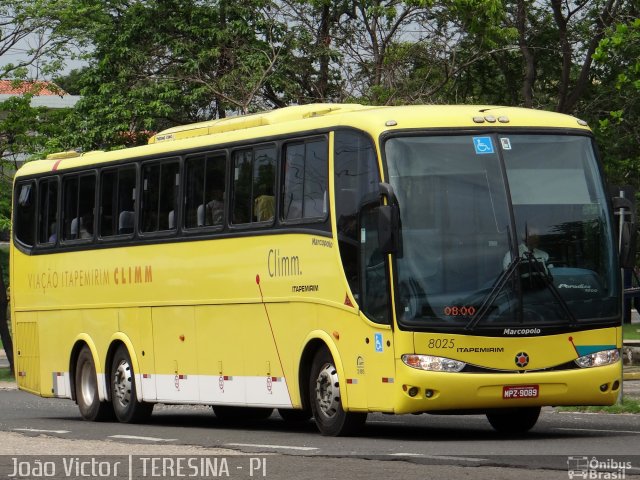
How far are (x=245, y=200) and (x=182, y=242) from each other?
1695mm

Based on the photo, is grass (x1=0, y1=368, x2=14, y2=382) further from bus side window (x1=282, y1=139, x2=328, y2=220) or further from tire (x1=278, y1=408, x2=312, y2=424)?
bus side window (x1=282, y1=139, x2=328, y2=220)

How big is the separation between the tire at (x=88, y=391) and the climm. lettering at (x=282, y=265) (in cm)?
516

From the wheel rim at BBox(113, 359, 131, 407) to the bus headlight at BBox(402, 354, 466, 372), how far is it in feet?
22.8

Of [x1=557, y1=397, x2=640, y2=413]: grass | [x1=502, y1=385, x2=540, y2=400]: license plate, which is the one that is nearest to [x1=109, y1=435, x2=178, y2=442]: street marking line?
[x1=502, y1=385, x2=540, y2=400]: license plate

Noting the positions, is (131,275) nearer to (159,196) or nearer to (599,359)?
(159,196)

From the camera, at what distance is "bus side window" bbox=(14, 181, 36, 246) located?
2419cm

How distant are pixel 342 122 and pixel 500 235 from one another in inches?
83.7

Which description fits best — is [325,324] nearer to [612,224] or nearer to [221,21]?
[612,224]

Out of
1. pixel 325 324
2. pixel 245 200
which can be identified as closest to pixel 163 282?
pixel 245 200

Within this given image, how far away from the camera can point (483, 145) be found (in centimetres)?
1622

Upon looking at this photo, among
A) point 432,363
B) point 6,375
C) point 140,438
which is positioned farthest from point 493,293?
point 6,375

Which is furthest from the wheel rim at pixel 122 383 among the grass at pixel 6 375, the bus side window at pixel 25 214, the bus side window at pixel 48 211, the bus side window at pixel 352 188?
the grass at pixel 6 375

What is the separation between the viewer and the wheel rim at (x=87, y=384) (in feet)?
73.6

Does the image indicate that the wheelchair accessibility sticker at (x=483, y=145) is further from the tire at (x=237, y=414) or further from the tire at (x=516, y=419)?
the tire at (x=237, y=414)
